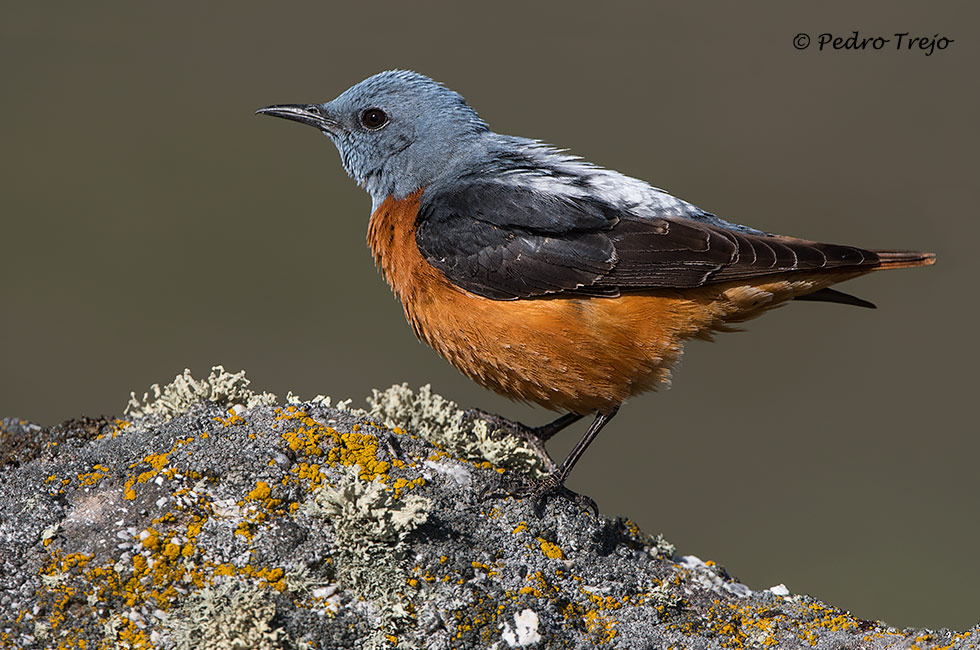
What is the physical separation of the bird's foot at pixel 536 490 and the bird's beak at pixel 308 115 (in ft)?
11.1

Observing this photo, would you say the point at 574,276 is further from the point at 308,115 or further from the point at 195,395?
the point at 308,115

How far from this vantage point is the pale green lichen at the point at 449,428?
508 centimetres

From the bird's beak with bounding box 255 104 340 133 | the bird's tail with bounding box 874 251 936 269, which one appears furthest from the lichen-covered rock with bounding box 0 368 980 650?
the bird's beak with bounding box 255 104 340 133

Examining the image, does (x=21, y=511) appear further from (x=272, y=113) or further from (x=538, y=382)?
(x=272, y=113)

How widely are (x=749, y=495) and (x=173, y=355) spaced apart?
8.60 m

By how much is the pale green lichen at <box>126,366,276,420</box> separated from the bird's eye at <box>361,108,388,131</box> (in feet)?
8.32

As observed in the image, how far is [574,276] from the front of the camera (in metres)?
5.49

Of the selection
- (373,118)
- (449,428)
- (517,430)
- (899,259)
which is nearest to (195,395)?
(449,428)

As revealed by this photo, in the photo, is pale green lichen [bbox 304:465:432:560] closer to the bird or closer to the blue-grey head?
the bird

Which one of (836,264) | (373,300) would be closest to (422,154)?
(836,264)

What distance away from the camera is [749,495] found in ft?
40.4

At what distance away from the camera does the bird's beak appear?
7023 millimetres

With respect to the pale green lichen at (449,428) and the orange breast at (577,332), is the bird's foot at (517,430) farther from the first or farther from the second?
the orange breast at (577,332)

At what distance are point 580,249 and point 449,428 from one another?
1.38 meters
